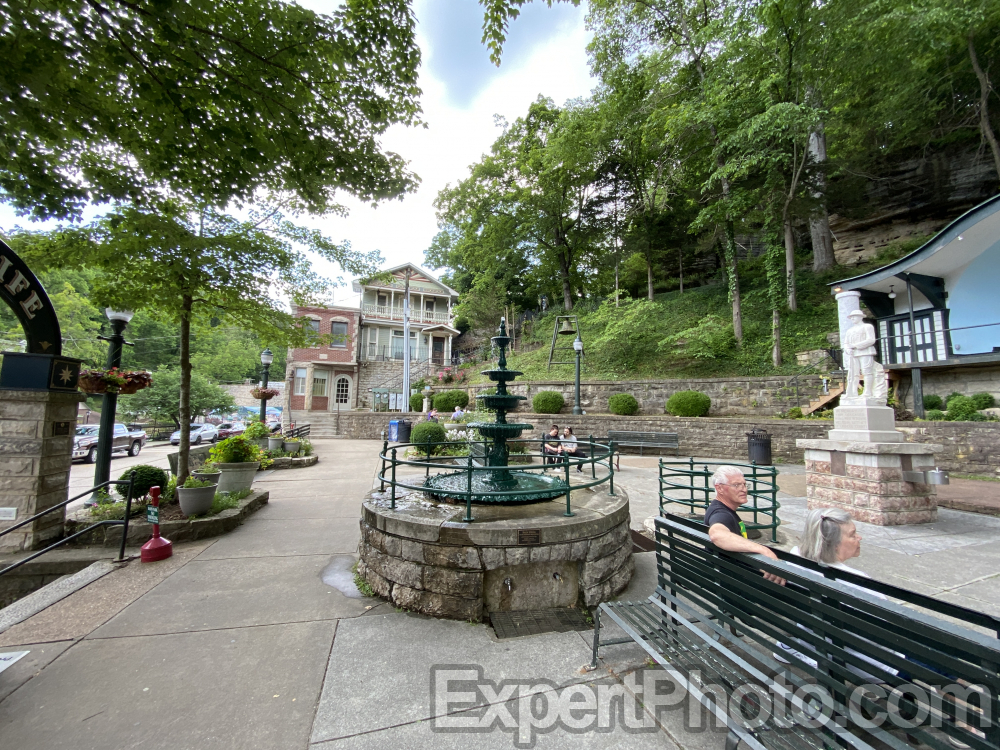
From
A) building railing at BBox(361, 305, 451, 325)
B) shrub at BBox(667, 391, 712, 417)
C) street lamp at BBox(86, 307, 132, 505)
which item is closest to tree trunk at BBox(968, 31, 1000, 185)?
shrub at BBox(667, 391, 712, 417)

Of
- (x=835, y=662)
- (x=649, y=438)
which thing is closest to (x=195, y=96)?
(x=835, y=662)

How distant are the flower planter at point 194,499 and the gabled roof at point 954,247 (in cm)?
1759

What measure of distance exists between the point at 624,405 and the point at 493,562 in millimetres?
13554

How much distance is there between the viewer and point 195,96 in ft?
13.1

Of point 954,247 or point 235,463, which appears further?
point 954,247

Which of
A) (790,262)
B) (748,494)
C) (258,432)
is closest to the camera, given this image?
(748,494)

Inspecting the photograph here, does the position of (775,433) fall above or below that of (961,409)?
below

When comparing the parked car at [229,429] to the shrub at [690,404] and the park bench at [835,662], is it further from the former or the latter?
the park bench at [835,662]

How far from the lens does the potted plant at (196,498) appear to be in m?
5.81

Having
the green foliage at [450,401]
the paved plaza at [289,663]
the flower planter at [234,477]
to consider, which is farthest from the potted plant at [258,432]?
the green foliage at [450,401]

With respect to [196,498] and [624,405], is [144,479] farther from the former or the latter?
[624,405]

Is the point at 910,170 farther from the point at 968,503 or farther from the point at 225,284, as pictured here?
the point at 225,284

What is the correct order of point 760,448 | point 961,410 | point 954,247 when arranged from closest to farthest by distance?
point 961,410 → point 760,448 → point 954,247

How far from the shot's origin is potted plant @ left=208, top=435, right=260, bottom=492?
25.0ft
